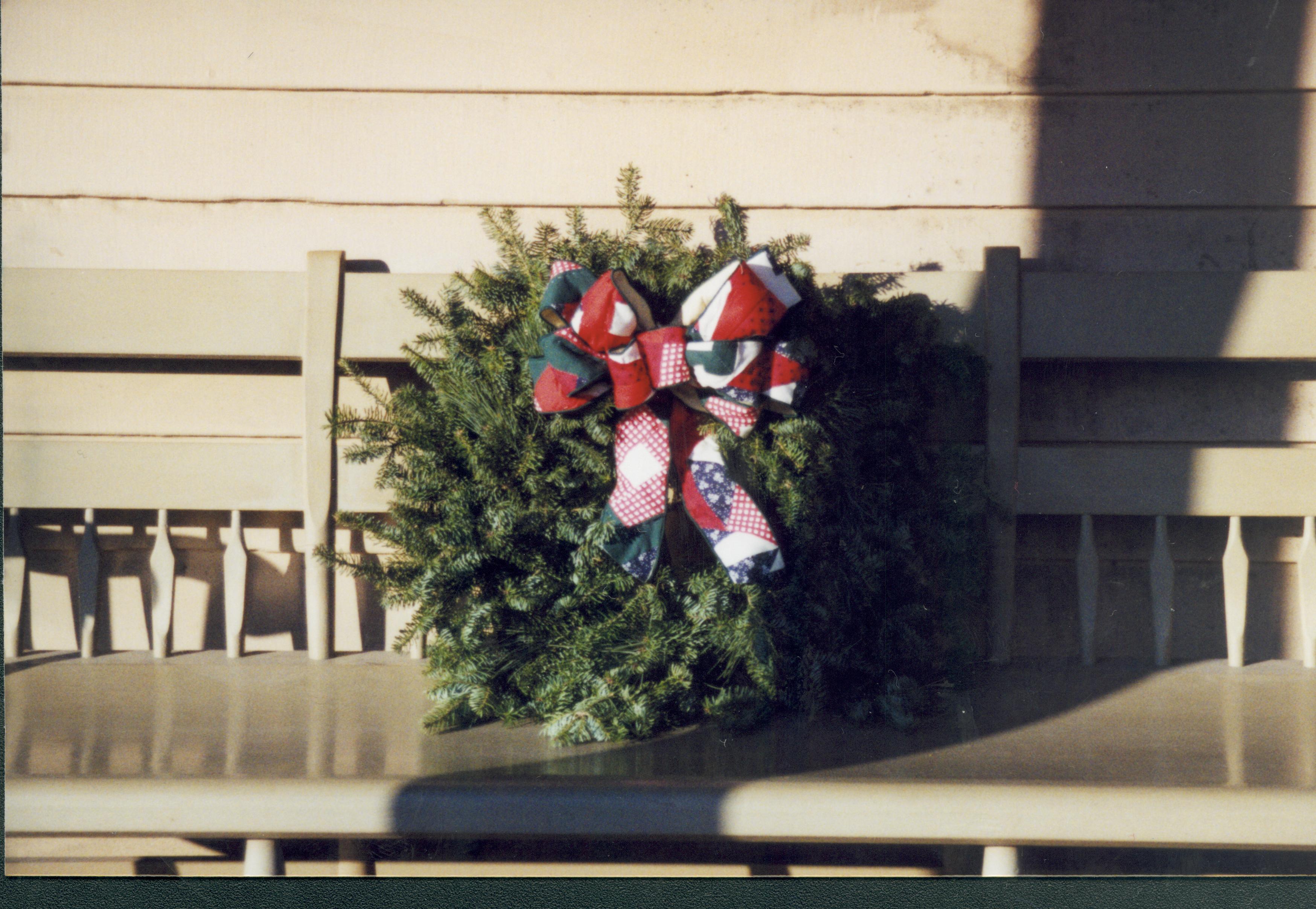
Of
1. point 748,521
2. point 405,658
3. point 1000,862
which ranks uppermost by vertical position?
point 748,521

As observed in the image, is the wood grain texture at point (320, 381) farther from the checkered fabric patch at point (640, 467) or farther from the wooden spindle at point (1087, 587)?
the wooden spindle at point (1087, 587)

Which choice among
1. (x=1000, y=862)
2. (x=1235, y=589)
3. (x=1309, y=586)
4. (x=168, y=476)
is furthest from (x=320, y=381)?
(x=1309, y=586)

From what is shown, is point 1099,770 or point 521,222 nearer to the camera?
point 1099,770

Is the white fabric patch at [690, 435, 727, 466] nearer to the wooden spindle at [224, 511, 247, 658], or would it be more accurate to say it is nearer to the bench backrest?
the bench backrest

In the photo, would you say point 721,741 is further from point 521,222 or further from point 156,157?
point 156,157

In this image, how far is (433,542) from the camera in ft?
3.27

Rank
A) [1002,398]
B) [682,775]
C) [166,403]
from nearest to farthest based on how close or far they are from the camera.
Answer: [682,775] → [1002,398] → [166,403]

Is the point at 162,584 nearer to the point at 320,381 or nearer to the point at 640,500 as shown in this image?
the point at 320,381

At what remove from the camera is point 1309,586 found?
4.07 ft

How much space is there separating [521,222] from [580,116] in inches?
6.8

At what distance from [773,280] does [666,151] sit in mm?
405

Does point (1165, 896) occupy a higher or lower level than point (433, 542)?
lower

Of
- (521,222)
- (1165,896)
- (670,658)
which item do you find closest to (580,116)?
(521,222)

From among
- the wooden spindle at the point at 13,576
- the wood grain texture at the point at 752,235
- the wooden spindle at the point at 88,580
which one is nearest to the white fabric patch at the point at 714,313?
the wood grain texture at the point at 752,235
